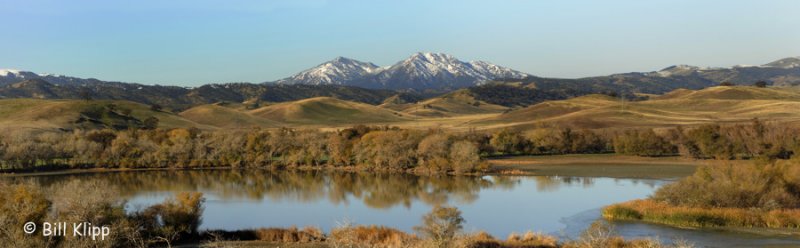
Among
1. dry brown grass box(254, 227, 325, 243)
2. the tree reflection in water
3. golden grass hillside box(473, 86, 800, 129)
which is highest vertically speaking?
golden grass hillside box(473, 86, 800, 129)

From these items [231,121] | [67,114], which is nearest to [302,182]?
[67,114]

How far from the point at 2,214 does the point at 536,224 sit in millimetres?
23659

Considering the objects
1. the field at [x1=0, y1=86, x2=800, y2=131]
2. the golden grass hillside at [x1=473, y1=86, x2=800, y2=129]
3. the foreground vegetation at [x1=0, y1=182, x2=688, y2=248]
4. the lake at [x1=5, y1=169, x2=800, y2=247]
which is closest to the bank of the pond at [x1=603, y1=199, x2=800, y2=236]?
the lake at [x1=5, y1=169, x2=800, y2=247]

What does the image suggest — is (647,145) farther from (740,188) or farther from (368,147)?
(740,188)

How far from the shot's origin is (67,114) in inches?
5418

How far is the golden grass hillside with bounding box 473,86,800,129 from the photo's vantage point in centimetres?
13062

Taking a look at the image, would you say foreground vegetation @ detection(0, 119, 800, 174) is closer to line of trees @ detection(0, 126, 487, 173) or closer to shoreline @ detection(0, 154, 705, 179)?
line of trees @ detection(0, 126, 487, 173)

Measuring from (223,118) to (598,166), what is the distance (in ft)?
420

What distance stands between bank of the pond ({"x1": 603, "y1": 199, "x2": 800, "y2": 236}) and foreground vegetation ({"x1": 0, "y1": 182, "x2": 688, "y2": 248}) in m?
4.08

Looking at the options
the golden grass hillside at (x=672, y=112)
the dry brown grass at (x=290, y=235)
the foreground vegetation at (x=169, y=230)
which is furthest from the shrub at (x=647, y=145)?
the dry brown grass at (x=290, y=235)

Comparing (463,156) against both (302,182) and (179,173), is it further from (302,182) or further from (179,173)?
(179,173)

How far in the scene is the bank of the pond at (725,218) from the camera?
33.2 m

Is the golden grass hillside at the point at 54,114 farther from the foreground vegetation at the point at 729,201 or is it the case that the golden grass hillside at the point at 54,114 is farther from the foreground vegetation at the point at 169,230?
the foreground vegetation at the point at 729,201

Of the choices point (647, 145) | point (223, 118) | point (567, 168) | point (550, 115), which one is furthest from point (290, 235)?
point (223, 118)
